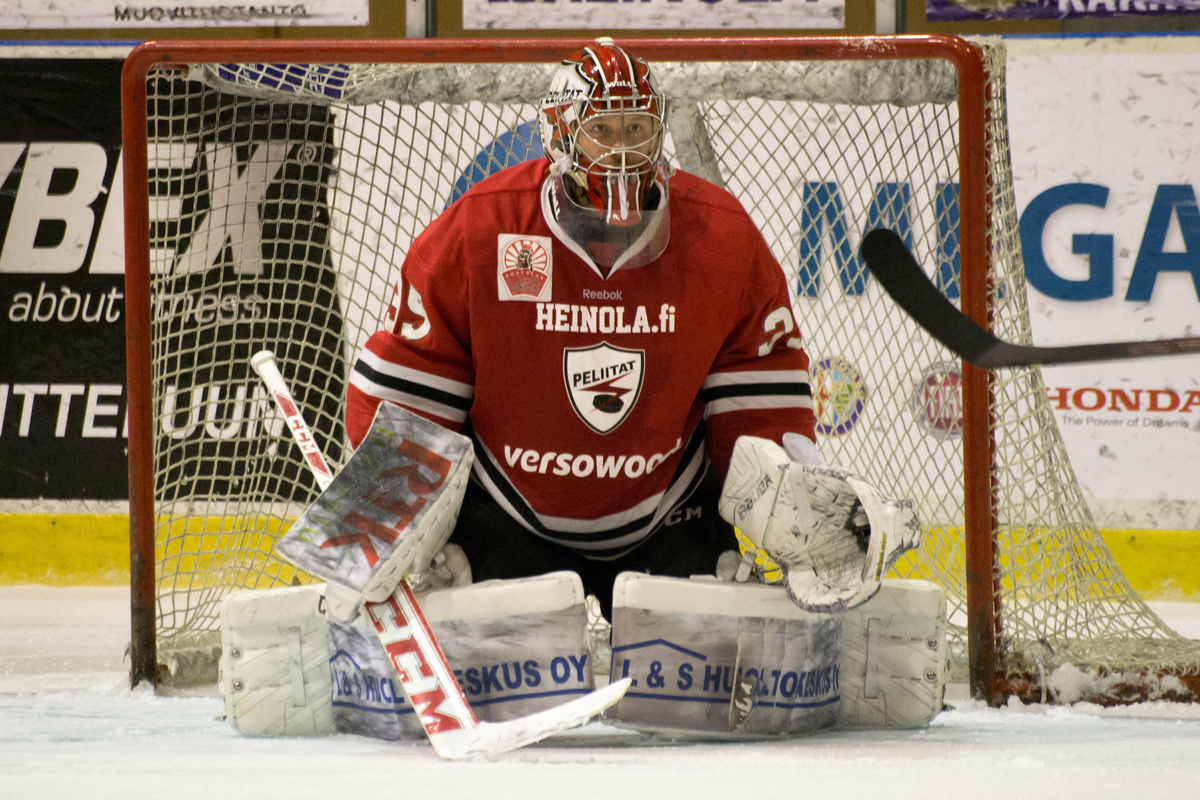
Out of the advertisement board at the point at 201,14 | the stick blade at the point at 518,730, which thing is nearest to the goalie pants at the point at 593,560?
the stick blade at the point at 518,730

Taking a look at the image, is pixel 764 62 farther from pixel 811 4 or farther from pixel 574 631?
pixel 811 4

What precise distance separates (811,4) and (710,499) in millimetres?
1891

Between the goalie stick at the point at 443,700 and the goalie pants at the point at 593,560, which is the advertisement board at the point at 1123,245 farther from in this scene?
the goalie stick at the point at 443,700

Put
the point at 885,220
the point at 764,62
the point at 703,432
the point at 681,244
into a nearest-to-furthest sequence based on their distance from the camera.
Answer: the point at 681,244, the point at 703,432, the point at 764,62, the point at 885,220

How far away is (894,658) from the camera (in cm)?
166

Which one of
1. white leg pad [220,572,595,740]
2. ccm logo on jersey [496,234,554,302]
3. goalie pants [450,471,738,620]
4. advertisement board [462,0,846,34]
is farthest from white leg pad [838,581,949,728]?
advertisement board [462,0,846,34]

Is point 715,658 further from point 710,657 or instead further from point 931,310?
point 931,310

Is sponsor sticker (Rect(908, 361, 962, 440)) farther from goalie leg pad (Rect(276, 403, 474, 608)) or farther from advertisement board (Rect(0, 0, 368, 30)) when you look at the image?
advertisement board (Rect(0, 0, 368, 30))

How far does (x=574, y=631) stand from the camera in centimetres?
153

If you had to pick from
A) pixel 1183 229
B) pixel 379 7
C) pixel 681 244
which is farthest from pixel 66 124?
pixel 1183 229

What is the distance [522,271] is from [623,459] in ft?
1.02

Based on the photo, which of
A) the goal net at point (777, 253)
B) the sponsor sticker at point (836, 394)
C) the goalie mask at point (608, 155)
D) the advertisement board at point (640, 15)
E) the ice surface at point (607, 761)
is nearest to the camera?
the ice surface at point (607, 761)

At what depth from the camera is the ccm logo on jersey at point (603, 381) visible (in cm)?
162

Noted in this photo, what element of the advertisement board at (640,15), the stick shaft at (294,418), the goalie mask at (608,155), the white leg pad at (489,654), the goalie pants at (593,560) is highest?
the advertisement board at (640,15)
